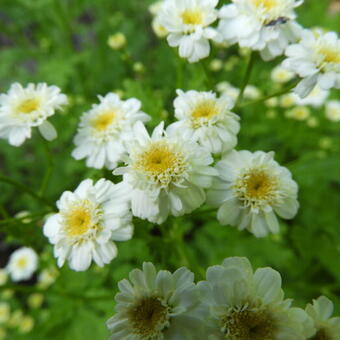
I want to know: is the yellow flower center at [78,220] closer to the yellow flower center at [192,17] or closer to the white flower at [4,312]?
the yellow flower center at [192,17]

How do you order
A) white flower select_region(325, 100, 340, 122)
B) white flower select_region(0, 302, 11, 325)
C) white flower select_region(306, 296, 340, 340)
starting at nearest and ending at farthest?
1. white flower select_region(306, 296, 340, 340)
2. white flower select_region(325, 100, 340, 122)
3. white flower select_region(0, 302, 11, 325)

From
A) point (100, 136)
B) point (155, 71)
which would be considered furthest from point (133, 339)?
point (155, 71)

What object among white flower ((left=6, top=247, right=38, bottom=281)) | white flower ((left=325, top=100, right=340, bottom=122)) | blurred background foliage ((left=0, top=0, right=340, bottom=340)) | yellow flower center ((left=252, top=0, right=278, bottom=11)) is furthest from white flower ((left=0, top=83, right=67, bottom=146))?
white flower ((left=325, top=100, right=340, bottom=122))

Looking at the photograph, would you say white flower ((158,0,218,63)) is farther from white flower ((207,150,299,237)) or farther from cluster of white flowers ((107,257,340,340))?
cluster of white flowers ((107,257,340,340))

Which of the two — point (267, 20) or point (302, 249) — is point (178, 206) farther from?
point (302, 249)

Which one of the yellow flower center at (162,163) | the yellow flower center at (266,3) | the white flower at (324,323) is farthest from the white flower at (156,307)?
the yellow flower center at (266,3)

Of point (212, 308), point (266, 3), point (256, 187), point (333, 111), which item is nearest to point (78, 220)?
point (212, 308)

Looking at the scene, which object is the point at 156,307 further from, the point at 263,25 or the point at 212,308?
the point at 263,25
